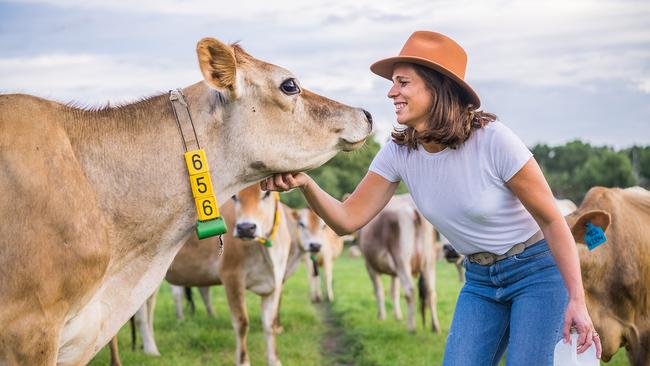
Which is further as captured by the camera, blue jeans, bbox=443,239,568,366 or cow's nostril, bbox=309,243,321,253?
cow's nostril, bbox=309,243,321,253

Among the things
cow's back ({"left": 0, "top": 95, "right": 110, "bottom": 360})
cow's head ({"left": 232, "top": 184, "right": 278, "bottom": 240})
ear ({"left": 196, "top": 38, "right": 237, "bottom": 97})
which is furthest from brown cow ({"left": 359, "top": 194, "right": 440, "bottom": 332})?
cow's back ({"left": 0, "top": 95, "right": 110, "bottom": 360})

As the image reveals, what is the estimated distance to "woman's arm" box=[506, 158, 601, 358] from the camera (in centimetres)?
363

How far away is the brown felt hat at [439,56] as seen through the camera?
4039 millimetres

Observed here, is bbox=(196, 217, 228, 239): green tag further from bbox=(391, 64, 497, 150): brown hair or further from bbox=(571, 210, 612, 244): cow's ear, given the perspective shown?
bbox=(571, 210, 612, 244): cow's ear

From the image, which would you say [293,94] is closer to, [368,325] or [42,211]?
[42,211]

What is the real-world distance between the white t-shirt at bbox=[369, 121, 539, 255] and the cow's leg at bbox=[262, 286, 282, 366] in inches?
189

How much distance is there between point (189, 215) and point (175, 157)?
0.29 m

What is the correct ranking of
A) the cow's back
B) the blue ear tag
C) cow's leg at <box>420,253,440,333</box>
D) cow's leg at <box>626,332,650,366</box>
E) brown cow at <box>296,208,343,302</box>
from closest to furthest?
the cow's back → the blue ear tag → cow's leg at <box>626,332,650,366</box> → cow's leg at <box>420,253,440,333</box> → brown cow at <box>296,208,343,302</box>

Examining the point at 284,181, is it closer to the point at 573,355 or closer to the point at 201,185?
the point at 201,185

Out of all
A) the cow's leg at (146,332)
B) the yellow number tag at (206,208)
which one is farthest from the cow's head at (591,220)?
the cow's leg at (146,332)

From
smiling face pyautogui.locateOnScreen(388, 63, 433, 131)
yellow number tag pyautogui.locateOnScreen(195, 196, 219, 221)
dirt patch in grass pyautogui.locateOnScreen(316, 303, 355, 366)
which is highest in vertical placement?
smiling face pyautogui.locateOnScreen(388, 63, 433, 131)

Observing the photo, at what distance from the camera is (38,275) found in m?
3.24

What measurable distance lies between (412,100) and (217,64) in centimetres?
104

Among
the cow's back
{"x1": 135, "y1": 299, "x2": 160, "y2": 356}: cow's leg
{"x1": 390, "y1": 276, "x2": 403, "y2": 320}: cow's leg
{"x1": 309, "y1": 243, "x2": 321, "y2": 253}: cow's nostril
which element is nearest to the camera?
the cow's back
